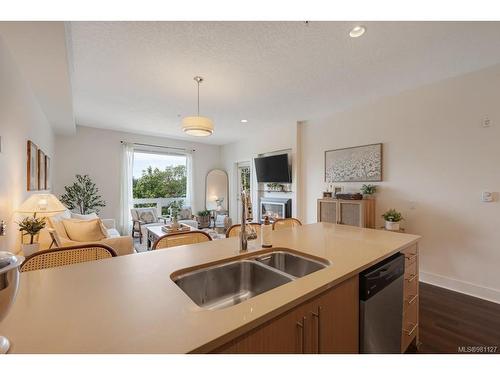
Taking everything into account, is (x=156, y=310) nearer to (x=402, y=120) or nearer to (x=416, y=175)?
→ (x=416, y=175)

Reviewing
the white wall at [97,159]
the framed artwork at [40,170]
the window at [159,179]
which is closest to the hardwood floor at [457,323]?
the framed artwork at [40,170]

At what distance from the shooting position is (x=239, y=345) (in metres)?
0.67

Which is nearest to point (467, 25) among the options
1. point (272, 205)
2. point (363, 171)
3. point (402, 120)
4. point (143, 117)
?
point (402, 120)

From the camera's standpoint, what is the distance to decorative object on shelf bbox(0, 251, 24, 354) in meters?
0.52

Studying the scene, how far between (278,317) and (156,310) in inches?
16.2

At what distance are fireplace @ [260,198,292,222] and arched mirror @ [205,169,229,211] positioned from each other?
1665mm

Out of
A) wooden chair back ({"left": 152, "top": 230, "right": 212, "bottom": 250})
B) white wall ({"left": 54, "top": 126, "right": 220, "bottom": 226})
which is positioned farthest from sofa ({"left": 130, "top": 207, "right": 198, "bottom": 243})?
wooden chair back ({"left": 152, "top": 230, "right": 212, "bottom": 250})

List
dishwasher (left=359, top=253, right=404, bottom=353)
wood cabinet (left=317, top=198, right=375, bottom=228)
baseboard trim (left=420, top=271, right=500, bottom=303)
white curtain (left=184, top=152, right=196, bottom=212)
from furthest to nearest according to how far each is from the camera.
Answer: white curtain (left=184, top=152, right=196, bottom=212)
wood cabinet (left=317, top=198, right=375, bottom=228)
baseboard trim (left=420, top=271, right=500, bottom=303)
dishwasher (left=359, top=253, right=404, bottom=353)

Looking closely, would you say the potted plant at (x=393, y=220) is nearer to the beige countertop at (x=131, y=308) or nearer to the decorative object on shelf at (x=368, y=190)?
the decorative object on shelf at (x=368, y=190)

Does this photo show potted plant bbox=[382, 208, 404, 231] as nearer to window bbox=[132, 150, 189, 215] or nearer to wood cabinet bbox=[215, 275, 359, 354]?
wood cabinet bbox=[215, 275, 359, 354]

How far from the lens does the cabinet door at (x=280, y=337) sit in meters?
0.68

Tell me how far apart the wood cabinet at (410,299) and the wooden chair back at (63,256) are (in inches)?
75.3

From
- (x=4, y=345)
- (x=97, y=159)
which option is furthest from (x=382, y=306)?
(x=97, y=159)

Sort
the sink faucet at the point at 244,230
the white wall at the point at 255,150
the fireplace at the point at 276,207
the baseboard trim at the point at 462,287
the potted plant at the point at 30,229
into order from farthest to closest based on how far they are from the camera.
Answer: the fireplace at the point at 276,207, the white wall at the point at 255,150, the baseboard trim at the point at 462,287, the potted plant at the point at 30,229, the sink faucet at the point at 244,230
